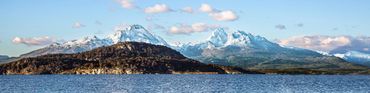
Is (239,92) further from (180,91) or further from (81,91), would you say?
(81,91)

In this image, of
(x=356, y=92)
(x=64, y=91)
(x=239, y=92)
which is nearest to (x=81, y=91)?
(x=64, y=91)

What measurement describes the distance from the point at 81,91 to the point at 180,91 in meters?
22.5

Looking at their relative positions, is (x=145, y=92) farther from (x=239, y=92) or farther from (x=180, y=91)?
(x=239, y=92)

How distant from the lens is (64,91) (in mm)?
142375

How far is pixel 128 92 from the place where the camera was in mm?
141500

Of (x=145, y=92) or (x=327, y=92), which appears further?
(x=327, y=92)

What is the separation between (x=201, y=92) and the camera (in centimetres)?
14112

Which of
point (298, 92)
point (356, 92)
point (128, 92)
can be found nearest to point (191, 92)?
point (128, 92)

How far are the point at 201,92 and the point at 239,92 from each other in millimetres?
9354

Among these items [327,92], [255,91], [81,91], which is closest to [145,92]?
[81,91]

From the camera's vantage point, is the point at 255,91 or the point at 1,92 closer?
the point at 1,92

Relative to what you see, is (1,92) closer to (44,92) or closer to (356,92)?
(44,92)

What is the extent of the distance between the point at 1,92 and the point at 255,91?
5768cm

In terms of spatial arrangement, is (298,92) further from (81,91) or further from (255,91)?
(81,91)
